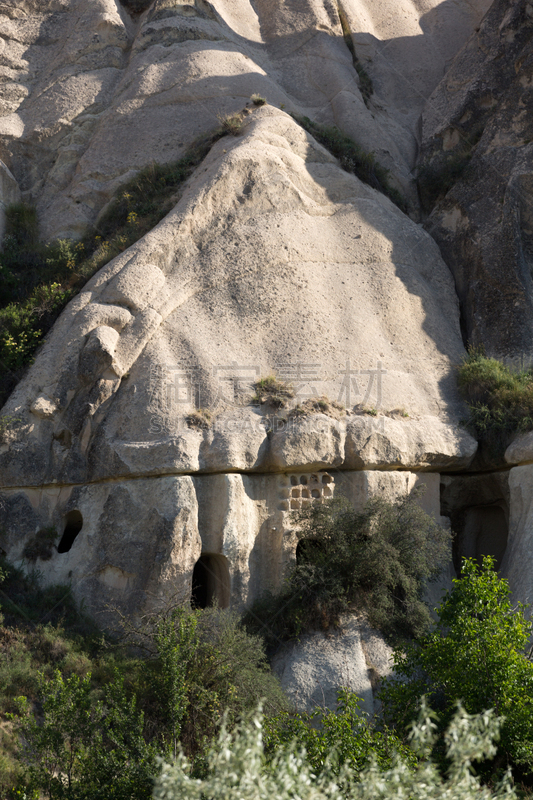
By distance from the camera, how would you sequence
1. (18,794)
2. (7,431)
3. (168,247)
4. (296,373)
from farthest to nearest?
(168,247) < (296,373) < (7,431) < (18,794)

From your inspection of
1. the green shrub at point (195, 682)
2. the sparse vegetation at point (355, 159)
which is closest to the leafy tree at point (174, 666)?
the green shrub at point (195, 682)

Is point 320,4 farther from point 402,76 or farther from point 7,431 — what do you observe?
point 7,431

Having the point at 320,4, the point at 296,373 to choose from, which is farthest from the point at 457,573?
the point at 320,4

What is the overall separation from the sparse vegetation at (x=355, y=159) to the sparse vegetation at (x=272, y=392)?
7783mm

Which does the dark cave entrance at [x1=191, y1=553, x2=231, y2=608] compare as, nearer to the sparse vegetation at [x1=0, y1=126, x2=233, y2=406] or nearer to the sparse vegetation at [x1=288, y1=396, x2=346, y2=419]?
the sparse vegetation at [x1=288, y1=396, x2=346, y2=419]

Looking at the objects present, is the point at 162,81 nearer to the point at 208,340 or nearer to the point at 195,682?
the point at 208,340

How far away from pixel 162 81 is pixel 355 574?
1529 cm

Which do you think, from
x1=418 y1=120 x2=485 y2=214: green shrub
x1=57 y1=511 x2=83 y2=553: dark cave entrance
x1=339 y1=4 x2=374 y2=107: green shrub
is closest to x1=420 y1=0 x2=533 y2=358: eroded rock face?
x1=418 y1=120 x2=485 y2=214: green shrub

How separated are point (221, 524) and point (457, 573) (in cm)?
511

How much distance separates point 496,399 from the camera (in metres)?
13.8

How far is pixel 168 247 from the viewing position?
1474 cm

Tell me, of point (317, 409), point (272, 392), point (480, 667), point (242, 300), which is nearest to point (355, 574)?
point (317, 409)

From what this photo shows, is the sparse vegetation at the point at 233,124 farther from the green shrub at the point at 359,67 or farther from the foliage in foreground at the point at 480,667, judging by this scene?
the foliage in foreground at the point at 480,667

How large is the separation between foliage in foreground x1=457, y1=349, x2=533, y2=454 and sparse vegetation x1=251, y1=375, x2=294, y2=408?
3.80 meters
